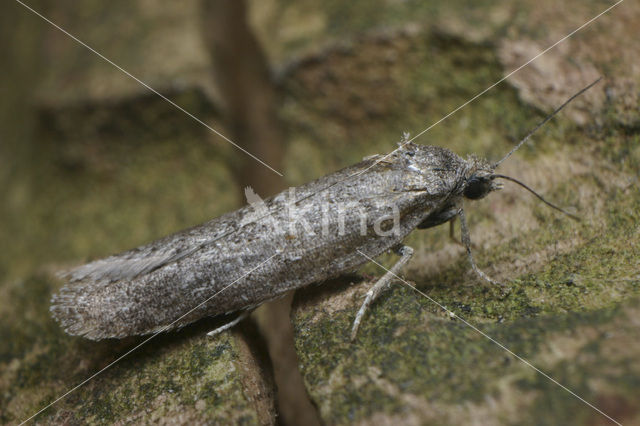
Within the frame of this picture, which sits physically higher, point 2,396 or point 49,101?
point 49,101

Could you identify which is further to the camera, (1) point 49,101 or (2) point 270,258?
(1) point 49,101

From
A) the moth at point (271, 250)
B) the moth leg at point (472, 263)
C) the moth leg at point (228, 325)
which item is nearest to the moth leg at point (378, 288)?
the moth at point (271, 250)

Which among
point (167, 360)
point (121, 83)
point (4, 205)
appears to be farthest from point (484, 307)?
point (4, 205)

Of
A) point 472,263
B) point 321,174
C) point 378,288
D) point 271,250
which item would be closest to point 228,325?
point 271,250

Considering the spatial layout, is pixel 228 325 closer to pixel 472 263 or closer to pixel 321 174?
pixel 472 263

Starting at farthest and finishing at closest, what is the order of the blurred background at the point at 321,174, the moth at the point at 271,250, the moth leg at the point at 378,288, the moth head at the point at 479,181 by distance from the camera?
the moth head at the point at 479,181 → the moth at the point at 271,250 → the moth leg at the point at 378,288 → the blurred background at the point at 321,174

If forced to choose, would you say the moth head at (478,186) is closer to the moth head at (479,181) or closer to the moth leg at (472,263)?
the moth head at (479,181)

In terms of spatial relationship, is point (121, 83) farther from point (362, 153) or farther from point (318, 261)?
point (318, 261)
